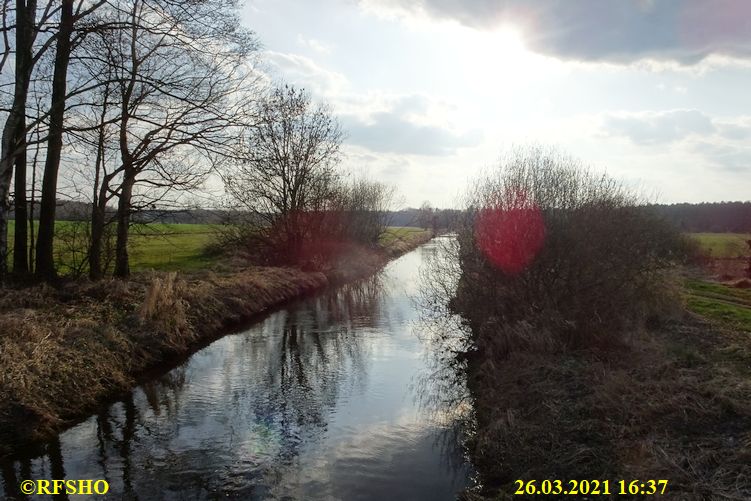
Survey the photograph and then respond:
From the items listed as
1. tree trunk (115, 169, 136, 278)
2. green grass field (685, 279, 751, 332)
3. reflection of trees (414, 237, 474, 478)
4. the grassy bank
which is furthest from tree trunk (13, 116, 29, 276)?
green grass field (685, 279, 751, 332)

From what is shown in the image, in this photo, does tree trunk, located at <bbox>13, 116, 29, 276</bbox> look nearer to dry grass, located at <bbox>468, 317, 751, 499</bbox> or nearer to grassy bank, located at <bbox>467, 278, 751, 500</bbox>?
grassy bank, located at <bbox>467, 278, 751, 500</bbox>

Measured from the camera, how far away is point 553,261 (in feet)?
41.3

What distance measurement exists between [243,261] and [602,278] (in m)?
21.5

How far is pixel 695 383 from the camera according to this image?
27.6ft

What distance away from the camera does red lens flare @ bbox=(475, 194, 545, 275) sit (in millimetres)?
12688

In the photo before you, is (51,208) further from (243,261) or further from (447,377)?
(243,261)

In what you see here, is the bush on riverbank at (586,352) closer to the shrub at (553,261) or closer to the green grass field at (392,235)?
the shrub at (553,261)

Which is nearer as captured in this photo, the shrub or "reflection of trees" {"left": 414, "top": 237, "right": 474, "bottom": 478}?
"reflection of trees" {"left": 414, "top": 237, "right": 474, "bottom": 478}

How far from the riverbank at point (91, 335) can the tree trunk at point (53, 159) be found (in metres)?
1.17

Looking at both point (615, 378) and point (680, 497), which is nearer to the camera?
point (680, 497)

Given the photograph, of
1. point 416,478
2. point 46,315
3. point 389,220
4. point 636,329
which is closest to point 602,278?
point 636,329

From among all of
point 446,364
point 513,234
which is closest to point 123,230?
point 446,364

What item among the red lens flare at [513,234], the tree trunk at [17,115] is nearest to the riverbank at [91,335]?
the tree trunk at [17,115]

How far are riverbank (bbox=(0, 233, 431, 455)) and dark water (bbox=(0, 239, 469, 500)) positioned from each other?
47cm
